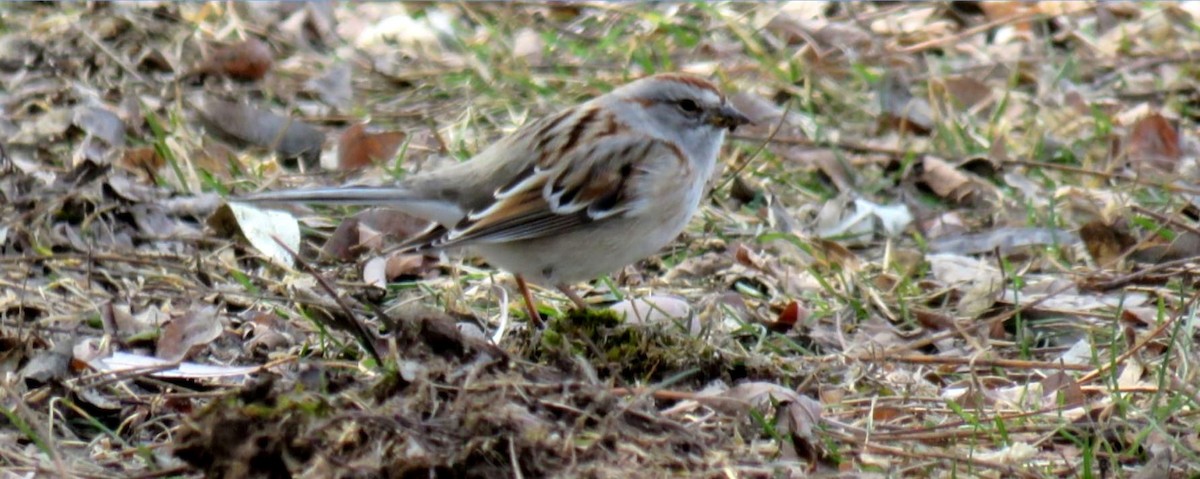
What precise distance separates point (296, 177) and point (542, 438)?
268 cm

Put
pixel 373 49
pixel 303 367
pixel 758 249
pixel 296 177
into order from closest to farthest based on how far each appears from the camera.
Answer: pixel 303 367, pixel 758 249, pixel 296 177, pixel 373 49

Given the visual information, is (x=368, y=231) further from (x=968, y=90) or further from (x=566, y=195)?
(x=968, y=90)

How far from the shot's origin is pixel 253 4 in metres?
7.05

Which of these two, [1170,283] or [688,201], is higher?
[688,201]

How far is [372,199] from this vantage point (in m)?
4.11

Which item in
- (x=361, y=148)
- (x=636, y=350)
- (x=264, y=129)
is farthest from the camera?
(x=264, y=129)

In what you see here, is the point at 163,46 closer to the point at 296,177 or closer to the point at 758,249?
the point at 296,177

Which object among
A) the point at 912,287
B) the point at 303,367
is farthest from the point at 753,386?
the point at 912,287

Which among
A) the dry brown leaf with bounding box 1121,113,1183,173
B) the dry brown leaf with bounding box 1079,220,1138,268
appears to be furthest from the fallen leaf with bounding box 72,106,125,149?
the dry brown leaf with bounding box 1121,113,1183,173

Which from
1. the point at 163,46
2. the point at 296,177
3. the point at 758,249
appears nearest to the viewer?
the point at 758,249

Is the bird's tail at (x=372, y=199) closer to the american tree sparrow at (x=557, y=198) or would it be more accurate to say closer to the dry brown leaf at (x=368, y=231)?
the american tree sparrow at (x=557, y=198)

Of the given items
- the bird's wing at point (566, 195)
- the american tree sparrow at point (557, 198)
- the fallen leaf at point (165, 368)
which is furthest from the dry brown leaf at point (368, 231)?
the fallen leaf at point (165, 368)

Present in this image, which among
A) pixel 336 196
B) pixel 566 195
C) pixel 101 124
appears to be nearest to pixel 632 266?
pixel 566 195

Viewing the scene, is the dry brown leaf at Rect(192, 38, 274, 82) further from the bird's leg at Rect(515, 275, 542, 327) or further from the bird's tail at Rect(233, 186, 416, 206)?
the bird's leg at Rect(515, 275, 542, 327)
